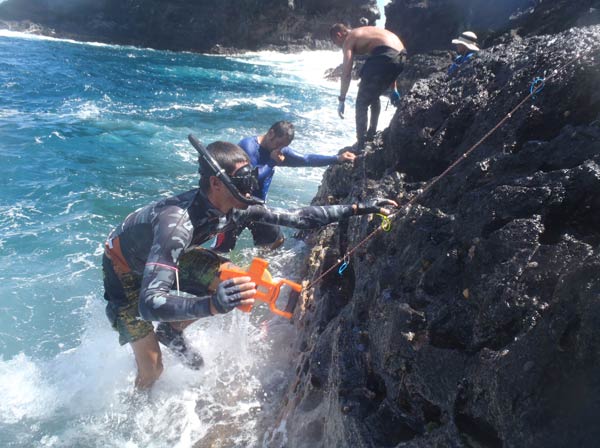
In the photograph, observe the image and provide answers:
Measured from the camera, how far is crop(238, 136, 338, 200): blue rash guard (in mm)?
4992

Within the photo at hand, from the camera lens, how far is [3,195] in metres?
7.63

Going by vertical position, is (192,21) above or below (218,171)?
above

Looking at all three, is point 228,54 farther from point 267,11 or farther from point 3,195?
point 3,195

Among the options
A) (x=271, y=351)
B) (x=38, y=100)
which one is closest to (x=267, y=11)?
(x=38, y=100)

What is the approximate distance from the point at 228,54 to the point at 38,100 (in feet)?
107

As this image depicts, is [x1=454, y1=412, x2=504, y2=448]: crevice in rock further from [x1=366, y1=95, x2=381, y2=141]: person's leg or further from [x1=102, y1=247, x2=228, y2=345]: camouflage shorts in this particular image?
[x1=366, y1=95, x2=381, y2=141]: person's leg

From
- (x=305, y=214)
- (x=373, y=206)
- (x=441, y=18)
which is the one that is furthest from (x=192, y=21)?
(x=373, y=206)

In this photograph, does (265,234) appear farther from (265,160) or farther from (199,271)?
(199,271)

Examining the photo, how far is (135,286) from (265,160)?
2.33m

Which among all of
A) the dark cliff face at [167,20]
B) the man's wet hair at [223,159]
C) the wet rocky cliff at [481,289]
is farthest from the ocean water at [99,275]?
the dark cliff face at [167,20]

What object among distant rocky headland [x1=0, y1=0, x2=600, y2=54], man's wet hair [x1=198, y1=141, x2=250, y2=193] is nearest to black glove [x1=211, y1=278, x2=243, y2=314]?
man's wet hair [x1=198, y1=141, x2=250, y2=193]

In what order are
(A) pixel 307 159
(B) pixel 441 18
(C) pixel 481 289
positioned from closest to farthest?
1. (C) pixel 481 289
2. (A) pixel 307 159
3. (B) pixel 441 18

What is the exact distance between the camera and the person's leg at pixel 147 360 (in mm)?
3514

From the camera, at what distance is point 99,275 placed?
5820 millimetres
